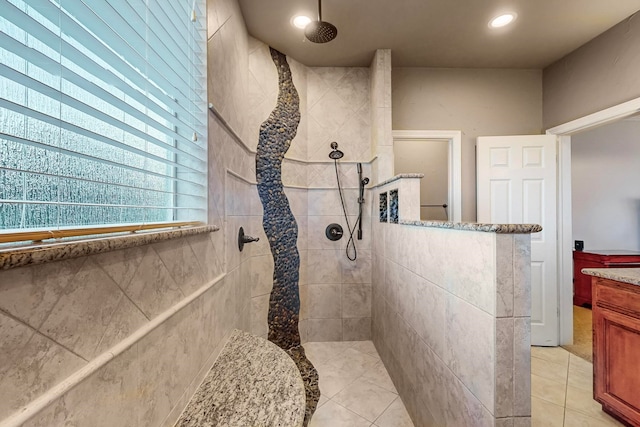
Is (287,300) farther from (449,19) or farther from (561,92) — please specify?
(561,92)

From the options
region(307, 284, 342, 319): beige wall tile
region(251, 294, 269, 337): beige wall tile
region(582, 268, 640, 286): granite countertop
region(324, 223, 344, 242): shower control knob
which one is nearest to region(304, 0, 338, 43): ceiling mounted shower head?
Result: region(324, 223, 344, 242): shower control knob

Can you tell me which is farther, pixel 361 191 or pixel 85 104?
pixel 361 191

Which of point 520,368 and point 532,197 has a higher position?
point 532,197

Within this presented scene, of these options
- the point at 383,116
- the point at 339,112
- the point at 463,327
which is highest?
the point at 339,112

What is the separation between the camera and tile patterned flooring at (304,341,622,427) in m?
1.70

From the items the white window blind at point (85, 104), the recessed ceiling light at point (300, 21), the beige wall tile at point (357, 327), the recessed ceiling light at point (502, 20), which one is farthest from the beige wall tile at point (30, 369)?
the recessed ceiling light at point (502, 20)

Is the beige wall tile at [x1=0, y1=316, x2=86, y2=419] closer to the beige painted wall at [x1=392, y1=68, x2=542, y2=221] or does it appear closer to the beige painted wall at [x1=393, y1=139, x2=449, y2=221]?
the beige painted wall at [x1=392, y1=68, x2=542, y2=221]

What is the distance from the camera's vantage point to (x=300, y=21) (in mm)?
2098

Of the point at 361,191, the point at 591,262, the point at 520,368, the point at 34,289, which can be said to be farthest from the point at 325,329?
the point at 591,262

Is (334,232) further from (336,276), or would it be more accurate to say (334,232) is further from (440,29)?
(440,29)

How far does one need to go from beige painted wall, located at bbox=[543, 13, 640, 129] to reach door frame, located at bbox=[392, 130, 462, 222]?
3.03ft

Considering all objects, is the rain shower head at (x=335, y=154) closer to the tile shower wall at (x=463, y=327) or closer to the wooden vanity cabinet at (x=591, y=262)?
the tile shower wall at (x=463, y=327)

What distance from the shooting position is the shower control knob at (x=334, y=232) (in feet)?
8.89

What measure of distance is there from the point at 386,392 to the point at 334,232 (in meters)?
1.38
